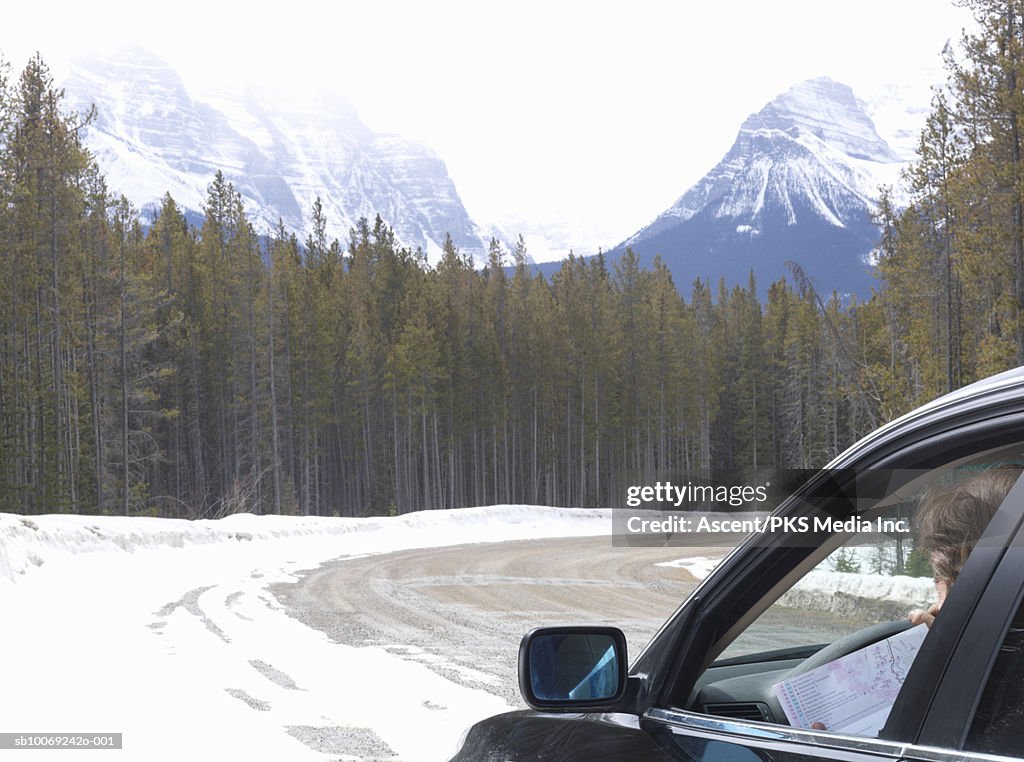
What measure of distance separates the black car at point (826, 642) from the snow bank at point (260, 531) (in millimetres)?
14191

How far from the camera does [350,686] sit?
8031mm

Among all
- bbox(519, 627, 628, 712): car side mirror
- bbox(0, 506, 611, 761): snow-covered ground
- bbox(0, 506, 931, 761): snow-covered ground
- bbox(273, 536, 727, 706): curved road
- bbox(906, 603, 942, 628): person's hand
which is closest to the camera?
bbox(906, 603, 942, 628): person's hand

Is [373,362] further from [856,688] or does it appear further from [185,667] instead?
[856,688]

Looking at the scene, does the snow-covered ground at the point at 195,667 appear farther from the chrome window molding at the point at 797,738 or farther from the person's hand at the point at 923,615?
the chrome window molding at the point at 797,738

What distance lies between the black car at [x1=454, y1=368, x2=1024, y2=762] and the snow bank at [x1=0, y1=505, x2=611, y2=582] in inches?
559

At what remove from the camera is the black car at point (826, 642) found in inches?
52.4

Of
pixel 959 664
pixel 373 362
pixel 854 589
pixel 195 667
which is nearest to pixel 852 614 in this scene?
pixel 854 589

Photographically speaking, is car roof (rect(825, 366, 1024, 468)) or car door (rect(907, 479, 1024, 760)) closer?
car door (rect(907, 479, 1024, 760))

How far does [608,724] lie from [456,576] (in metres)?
15.8

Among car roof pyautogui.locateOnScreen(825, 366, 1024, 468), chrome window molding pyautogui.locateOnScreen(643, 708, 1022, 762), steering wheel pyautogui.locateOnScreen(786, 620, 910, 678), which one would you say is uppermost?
car roof pyautogui.locateOnScreen(825, 366, 1024, 468)

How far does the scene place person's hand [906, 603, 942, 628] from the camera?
5.41 ft

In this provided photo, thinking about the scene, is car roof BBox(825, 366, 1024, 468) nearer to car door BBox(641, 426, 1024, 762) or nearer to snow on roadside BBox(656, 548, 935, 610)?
car door BBox(641, 426, 1024, 762)

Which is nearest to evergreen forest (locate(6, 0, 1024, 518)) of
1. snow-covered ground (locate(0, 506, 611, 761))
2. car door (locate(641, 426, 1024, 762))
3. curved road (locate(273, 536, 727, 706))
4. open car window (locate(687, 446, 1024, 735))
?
curved road (locate(273, 536, 727, 706))

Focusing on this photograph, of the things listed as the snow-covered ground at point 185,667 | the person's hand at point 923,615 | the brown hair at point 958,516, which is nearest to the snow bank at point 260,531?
the snow-covered ground at point 185,667
